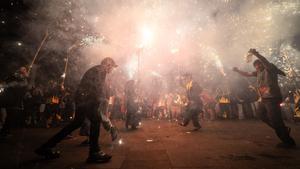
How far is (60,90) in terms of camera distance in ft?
37.9

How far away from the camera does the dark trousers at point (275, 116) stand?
4812 mm

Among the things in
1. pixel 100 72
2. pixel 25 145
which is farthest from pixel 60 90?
pixel 100 72

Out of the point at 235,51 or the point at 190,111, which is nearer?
the point at 190,111

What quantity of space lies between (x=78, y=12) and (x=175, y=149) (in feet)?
28.8

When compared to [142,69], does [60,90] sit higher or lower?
lower

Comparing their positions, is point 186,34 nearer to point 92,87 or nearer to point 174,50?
point 174,50

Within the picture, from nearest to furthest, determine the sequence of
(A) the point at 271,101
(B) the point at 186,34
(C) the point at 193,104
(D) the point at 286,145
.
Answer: (D) the point at 286,145 < (A) the point at 271,101 < (C) the point at 193,104 < (B) the point at 186,34

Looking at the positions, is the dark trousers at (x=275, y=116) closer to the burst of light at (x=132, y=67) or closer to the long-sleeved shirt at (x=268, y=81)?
the long-sleeved shirt at (x=268, y=81)

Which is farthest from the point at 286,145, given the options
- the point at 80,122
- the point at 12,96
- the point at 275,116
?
the point at 12,96

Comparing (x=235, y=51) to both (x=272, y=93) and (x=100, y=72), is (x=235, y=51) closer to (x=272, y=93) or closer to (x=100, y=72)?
(x=272, y=93)

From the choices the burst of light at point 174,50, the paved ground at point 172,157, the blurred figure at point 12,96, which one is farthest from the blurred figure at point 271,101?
the burst of light at point 174,50

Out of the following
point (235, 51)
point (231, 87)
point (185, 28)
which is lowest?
point (231, 87)

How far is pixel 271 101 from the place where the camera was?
5000 millimetres

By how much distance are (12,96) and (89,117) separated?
131 inches
